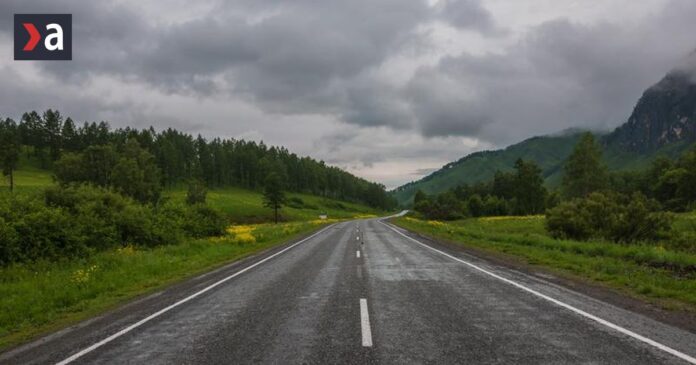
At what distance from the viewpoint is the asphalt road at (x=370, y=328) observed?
5891mm

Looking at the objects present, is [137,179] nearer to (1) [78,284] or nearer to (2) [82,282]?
(2) [82,282]

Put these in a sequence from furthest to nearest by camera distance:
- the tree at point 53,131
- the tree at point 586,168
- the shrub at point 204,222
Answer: the tree at point 53,131 < the tree at point 586,168 < the shrub at point 204,222

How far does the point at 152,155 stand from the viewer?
8031 centimetres

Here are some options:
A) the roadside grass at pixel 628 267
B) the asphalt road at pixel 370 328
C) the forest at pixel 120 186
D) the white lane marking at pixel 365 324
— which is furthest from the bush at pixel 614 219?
the forest at pixel 120 186

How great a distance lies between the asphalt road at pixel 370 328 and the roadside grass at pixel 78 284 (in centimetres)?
108

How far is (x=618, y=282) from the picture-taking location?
1155 cm

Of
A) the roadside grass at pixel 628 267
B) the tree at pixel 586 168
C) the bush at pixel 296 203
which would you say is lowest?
the roadside grass at pixel 628 267

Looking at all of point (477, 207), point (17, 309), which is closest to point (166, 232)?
point (17, 309)

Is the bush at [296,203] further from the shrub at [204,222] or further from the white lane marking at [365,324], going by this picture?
the white lane marking at [365,324]

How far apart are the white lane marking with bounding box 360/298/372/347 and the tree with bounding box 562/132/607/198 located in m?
72.5

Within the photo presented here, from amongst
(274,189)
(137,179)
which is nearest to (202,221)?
(274,189)

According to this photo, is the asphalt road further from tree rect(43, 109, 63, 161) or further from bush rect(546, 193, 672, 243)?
tree rect(43, 109, 63, 161)

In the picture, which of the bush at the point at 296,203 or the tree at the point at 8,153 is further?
the bush at the point at 296,203

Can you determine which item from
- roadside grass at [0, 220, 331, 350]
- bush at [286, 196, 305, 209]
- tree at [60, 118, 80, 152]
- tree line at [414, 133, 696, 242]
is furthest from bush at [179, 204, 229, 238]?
tree at [60, 118, 80, 152]
